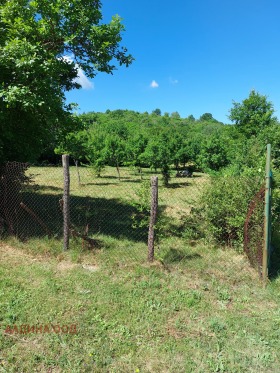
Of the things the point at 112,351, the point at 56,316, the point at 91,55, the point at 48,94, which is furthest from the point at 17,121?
the point at 112,351

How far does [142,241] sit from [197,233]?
1.27m

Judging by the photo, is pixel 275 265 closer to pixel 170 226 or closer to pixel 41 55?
pixel 170 226

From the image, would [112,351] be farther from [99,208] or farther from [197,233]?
[99,208]

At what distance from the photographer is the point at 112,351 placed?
279cm

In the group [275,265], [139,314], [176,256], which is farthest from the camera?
[176,256]

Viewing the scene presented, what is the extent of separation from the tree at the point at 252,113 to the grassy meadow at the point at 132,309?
14.9 m

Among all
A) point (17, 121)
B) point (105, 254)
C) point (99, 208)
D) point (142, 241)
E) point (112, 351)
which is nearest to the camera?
point (112, 351)

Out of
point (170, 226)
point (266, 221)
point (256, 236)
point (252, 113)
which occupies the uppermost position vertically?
point (252, 113)

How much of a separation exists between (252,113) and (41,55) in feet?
53.8

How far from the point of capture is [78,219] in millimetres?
7633

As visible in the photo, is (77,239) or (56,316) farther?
(77,239)

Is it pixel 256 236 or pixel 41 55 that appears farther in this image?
pixel 41 55

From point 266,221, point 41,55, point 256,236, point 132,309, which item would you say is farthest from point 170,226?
point 41,55

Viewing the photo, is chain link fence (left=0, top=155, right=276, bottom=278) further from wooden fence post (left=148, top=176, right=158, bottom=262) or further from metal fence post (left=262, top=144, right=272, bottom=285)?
metal fence post (left=262, top=144, right=272, bottom=285)
